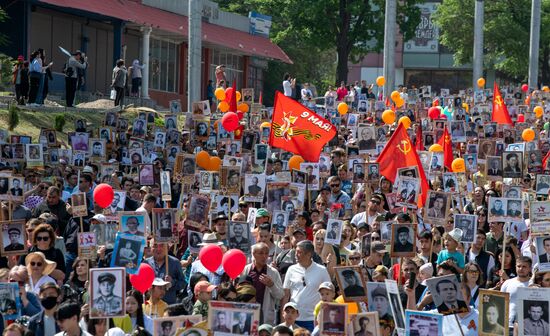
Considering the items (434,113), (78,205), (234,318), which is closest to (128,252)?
(234,318)

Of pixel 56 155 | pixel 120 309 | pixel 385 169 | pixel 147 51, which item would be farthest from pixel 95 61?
pixel 120 309

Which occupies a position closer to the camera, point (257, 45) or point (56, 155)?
point (56, 155)

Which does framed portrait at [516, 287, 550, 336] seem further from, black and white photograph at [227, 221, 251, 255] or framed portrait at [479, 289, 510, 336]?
black and white photograph at [227, 221, 251, 255]

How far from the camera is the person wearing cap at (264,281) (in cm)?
1174

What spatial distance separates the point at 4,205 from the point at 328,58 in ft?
216

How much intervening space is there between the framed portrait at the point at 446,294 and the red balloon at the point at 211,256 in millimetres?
2340

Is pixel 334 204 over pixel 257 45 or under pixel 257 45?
under

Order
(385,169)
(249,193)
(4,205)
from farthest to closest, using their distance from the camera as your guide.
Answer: (385,169)
(249,193)
(4,205)

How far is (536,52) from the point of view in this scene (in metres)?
50.5

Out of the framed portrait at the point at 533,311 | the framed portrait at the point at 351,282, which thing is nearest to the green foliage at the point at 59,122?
the framed portrait at the point at 351,282

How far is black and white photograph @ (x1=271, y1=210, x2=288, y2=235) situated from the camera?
1482cm

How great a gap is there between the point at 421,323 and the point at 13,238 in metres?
4.68

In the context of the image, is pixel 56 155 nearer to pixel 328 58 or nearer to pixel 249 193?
pixel 249 193

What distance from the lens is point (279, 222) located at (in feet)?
48.8
